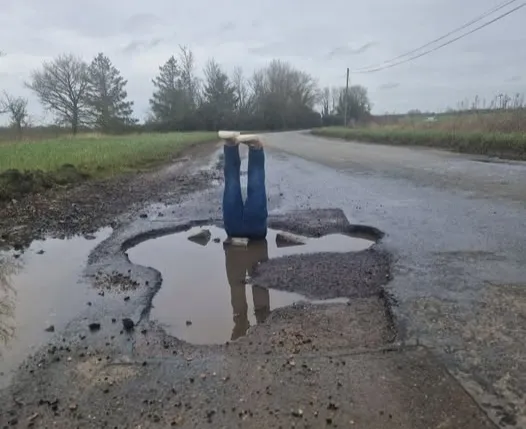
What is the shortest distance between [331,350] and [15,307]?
9.59ft

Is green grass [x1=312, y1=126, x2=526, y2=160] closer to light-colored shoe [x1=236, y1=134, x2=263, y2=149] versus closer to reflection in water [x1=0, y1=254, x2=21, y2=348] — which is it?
light-colored shoe [x1=236, y1=134, x2=263, y2=149]

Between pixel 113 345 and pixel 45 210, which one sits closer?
pixel 113 345

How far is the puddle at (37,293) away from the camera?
11.3 ft

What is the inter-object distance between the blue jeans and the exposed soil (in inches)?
95.5

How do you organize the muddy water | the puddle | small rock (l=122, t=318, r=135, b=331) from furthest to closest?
the muddy water < small rock (l=122, t=318, r=135, b=331) < the puddle

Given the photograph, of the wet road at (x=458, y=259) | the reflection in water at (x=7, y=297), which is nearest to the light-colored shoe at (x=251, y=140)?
the wet road at (x=458, y=259)

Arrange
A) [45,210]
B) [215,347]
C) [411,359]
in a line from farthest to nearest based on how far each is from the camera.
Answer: [45,210], [215,347], [411,359]

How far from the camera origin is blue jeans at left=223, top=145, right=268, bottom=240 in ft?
20.1

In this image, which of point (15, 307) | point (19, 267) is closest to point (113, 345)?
point (15, 307)

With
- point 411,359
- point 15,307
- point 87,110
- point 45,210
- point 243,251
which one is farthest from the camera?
point 87,110

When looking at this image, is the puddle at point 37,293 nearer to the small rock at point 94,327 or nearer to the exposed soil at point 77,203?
the small rock at point 94,327

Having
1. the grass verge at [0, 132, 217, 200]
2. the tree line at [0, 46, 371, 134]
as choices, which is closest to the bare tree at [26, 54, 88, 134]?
the tree line at [0, 46, 371, 134]

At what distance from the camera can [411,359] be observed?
9.71 feet

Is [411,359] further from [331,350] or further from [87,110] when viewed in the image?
[87,110]
